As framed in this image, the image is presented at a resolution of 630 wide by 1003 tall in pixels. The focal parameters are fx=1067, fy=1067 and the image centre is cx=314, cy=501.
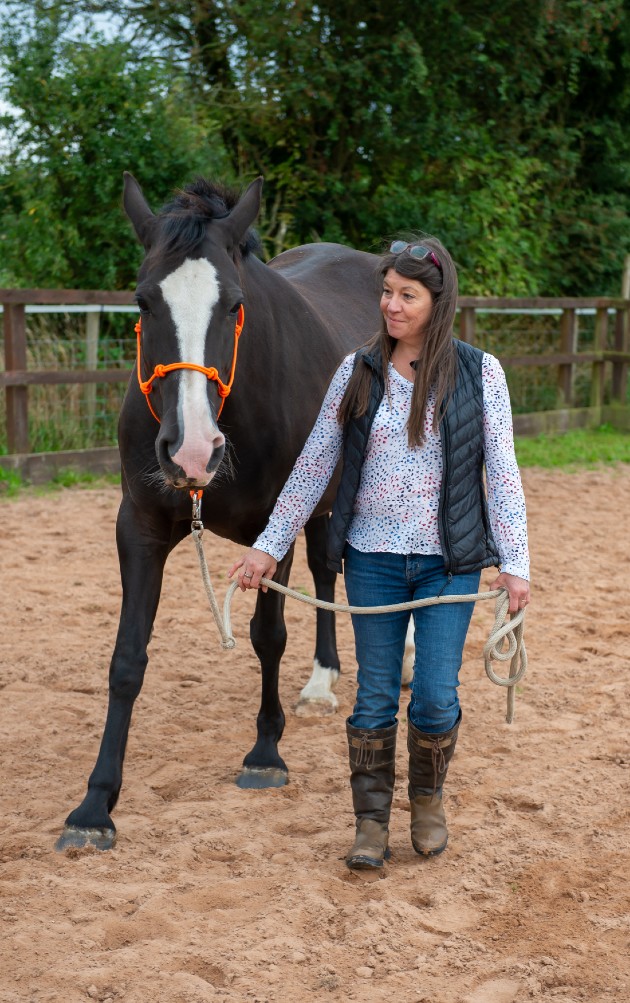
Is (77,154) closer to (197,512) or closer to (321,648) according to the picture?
(321,648)

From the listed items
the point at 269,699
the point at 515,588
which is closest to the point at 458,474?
the point at 515,588

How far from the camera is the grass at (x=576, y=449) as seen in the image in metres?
9.69

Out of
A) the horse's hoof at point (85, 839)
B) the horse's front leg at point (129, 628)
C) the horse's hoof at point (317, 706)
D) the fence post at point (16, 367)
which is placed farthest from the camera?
the fence post at point (16, 367)

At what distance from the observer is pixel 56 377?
8.09m

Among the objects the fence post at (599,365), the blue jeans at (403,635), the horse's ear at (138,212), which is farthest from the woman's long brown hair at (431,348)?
the fence post at (599,365)

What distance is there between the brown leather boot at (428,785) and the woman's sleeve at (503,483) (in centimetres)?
52

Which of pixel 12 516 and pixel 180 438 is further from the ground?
pixel 180 438

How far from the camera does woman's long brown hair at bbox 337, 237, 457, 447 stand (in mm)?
2754

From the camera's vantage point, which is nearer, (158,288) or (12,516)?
(158,288)

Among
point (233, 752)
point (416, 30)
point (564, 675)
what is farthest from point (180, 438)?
point (416, 30)

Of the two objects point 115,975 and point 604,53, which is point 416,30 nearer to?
point 604,53

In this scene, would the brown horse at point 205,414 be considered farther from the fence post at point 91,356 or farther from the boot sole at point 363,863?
the fence post at point 91,356

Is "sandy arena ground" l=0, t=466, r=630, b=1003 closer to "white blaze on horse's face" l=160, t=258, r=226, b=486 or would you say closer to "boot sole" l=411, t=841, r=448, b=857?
"boot sole" l=411, t=841, r=448, b=857

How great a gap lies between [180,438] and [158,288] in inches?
18.7
